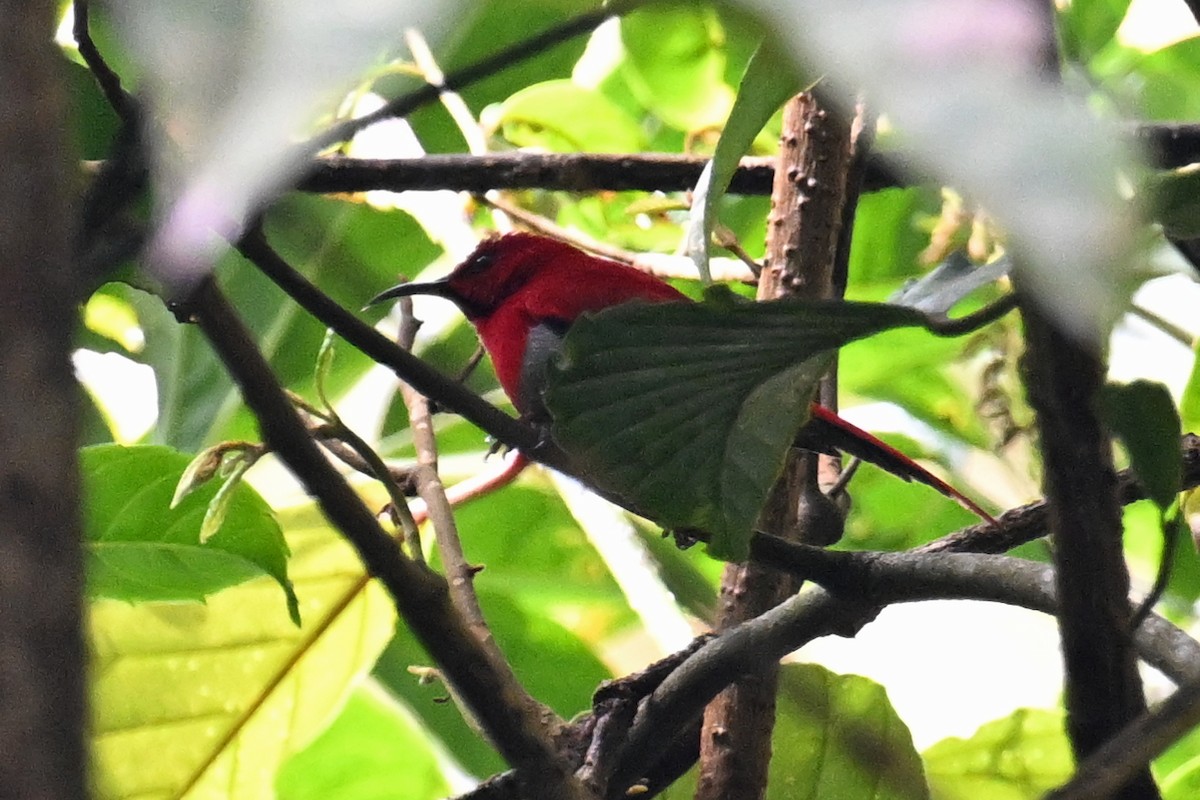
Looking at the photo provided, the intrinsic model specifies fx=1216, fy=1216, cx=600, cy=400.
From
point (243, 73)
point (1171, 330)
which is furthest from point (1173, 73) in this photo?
point (243, 73)

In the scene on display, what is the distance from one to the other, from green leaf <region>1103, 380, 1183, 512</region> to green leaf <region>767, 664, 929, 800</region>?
0.30 m

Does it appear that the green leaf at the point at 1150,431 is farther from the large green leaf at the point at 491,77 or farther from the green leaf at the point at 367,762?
the green leaf at the point at 367,762

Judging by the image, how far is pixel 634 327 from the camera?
522 millimetres

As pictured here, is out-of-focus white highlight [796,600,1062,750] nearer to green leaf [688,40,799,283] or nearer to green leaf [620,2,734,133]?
green leaf [620,2,734,133]

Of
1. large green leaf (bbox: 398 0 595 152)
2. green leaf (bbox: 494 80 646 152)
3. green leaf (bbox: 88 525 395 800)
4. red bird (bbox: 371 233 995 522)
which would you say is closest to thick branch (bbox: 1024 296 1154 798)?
red bird (bbox: 371 233 995 522)

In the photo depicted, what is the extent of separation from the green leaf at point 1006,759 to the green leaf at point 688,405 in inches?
20.2

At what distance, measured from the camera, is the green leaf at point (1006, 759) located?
Answer: 0.95 meters

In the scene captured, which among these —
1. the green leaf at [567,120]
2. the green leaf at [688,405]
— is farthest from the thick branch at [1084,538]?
the green leaf at [567,120]

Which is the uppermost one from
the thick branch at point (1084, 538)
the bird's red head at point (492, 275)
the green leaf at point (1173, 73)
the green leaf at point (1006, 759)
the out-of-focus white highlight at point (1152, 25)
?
the bird's red head at point (492, 275)

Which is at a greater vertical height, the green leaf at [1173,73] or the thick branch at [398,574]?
the green leaf at [1173,73]

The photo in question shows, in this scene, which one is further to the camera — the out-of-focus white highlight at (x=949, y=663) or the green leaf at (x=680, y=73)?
the out-of-focus white highlight at (x=949, y=663)

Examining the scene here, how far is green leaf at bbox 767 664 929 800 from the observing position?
774 millimetres

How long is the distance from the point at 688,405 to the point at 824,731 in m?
0.41

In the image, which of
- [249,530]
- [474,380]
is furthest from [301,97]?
[474,380]
